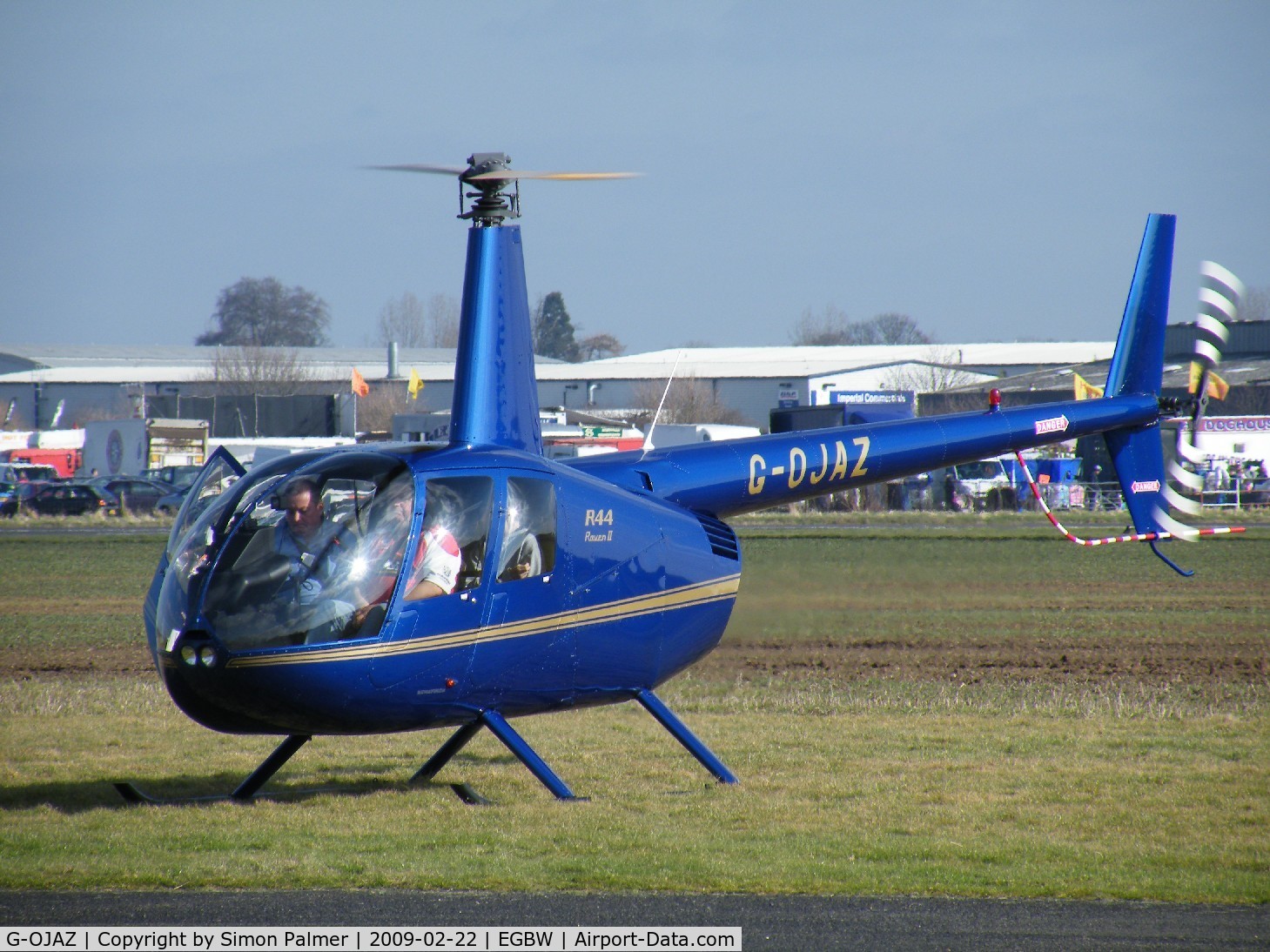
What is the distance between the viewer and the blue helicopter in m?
7.05

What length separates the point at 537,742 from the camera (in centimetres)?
1034

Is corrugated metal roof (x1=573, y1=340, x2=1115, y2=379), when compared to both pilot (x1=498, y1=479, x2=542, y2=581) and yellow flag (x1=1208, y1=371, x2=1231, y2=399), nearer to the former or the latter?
yellow flag (x1=1208, y1=371, x2=1231, y2=399)

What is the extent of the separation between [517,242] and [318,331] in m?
133

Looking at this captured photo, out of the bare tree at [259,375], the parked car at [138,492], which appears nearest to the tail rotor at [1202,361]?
the parked car at [138,492]

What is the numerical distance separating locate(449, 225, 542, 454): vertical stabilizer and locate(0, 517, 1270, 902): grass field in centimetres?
241

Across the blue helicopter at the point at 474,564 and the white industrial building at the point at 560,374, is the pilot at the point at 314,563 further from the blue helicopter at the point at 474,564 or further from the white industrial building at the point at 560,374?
the white industrial building at the point at 560,374

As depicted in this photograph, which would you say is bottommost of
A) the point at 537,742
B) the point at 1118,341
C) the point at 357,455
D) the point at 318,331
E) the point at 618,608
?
the point at 537,742

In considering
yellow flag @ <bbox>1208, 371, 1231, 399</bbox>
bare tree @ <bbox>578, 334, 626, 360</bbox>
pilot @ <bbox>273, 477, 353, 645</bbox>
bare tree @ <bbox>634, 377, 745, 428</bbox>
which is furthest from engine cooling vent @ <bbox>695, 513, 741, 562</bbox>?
bare tree @ <bbox>578, 334, 626, 360</bbox>

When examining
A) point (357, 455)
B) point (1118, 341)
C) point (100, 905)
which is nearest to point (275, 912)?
point (100, 905)

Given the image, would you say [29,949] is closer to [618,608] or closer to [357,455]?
[357,455]

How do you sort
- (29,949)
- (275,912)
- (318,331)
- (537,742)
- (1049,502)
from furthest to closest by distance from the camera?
1. (318,331)
2. (1049,502)
3. (537,742)
4. (275,912)
5. (29,949)

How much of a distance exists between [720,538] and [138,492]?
38.6 metres

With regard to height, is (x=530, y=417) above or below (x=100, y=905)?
above

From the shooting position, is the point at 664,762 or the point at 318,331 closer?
the point at 664,762
